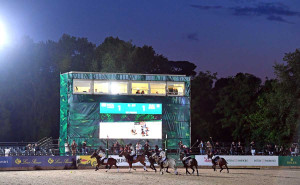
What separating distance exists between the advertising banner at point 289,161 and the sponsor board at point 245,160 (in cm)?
47

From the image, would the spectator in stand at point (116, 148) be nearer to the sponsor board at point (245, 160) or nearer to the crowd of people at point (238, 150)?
the crowd of people at point (238, 150)

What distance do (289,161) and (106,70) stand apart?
37.6 meters

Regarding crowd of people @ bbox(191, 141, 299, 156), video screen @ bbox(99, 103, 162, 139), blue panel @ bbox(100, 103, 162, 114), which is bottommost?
crowd of people @ bbox(191, 141, 299, 156)

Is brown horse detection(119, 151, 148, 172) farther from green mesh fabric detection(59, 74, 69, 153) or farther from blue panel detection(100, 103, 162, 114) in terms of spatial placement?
green mesh fabric detection(59, 74, 69, 153)

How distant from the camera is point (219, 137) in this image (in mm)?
80375

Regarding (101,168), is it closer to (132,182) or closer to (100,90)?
(100,90)

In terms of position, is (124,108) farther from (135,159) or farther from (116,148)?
(135,159)

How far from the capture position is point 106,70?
78562 mm

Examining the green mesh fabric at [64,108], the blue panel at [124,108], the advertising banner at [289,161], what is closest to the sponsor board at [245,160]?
the advertising banner at [289,161]

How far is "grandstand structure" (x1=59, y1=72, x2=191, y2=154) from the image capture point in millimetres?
46812

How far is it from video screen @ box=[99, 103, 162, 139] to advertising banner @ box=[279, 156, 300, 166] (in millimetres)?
10626

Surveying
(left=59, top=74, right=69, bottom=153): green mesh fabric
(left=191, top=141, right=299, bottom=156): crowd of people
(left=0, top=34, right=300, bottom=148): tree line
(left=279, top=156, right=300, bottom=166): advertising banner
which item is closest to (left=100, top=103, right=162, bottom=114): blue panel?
(left=59, top=74, right=69, bottom=153): green mesh fabric

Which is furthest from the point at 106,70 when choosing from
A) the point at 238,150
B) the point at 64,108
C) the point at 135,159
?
the point at 135,159

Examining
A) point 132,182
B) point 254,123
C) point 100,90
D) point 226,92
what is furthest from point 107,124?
point 226,92
